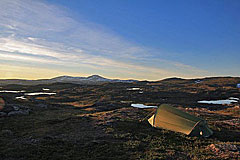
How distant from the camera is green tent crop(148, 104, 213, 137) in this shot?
1822cm

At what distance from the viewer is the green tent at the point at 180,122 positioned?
1822 centimetres

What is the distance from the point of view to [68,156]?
42.2 feet

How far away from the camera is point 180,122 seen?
19438mm

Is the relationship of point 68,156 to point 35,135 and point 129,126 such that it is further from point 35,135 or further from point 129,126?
point 129,126

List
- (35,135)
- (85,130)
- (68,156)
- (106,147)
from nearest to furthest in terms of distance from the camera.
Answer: (68,156) < (106,147) < (35,135) < (85,130)

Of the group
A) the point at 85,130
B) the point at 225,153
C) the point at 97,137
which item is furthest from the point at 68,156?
the point at 225,153

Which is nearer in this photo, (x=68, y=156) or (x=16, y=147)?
(x=68, y=156)

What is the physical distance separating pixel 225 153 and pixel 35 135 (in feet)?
62.0

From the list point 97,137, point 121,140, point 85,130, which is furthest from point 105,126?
point 121,140

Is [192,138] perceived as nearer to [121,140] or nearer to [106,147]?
[121,140]

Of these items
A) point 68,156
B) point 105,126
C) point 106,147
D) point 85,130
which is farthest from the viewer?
point 105,126

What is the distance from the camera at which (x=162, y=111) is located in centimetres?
2136

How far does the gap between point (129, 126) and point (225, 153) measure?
1153cm

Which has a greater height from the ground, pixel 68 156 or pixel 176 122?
pixel 176 122
